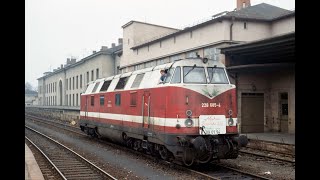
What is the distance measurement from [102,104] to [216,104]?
804 centimetres

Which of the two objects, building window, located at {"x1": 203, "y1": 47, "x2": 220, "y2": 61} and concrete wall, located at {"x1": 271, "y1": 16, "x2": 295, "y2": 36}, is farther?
concrete wall, located at {"x1": 271, "y1": 16, "x2": 295, "y2": 36}

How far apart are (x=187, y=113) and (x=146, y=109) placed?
2.16 m

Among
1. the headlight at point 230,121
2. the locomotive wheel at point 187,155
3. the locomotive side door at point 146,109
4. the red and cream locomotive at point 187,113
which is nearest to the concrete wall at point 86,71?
the locomotive side door at point 146,109

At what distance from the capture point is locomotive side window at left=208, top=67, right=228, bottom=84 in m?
11.3

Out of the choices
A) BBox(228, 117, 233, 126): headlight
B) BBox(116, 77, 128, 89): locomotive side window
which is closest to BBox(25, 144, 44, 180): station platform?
BBox(116, 77, 128, 89): locomotive side window

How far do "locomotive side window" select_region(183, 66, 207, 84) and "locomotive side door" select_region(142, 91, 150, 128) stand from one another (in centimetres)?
172

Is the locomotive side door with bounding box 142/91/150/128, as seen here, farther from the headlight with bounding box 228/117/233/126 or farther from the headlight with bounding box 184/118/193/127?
the headlight with bounding box 228/117/233/126

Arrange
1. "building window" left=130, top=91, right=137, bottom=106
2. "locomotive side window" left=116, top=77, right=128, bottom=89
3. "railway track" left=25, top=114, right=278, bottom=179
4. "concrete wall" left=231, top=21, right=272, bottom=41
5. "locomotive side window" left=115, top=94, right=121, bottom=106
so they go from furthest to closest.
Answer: "concrete wall" left=231, top=21, right=272, bottom=41, "locomotive side window" left=115, top=94, right=121, bottom=106, "locomotive side window" left=116, top=77, right=128, bottom=89, "building window" left=130, top=91, right=137, bottom=106, "railway track" left=25, top=114, right=278, bottom=179

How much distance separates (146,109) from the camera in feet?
39.7

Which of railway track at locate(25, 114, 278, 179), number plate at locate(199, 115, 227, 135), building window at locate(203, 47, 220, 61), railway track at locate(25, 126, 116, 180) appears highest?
building window at locate(203, 47, 220, 61)

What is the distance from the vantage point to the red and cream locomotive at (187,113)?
10.3m

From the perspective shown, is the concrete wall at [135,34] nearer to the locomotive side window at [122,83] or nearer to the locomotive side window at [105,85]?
the locomotive side window at [105,85]

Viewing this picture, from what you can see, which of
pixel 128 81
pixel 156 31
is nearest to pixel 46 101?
pixel 156 31
